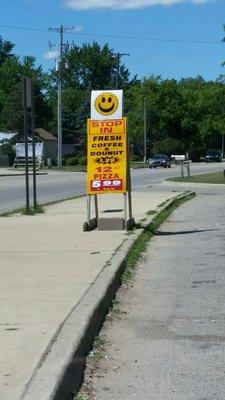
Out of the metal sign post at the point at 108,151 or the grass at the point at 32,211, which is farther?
the grass at the point at 32,211

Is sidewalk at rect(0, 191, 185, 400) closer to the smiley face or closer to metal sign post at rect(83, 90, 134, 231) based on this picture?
metal sign post at rect(83, 90, 134, 231)

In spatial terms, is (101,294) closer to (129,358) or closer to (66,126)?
(129,358)

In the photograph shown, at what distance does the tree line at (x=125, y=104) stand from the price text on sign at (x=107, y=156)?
90939 mm

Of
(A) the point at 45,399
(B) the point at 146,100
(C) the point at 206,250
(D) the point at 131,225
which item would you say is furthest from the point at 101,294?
(B) the point at 146,100

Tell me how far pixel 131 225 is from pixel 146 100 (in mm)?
104684

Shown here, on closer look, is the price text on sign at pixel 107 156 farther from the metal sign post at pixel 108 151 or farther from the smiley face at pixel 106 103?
the smiley face at pixel 106 103

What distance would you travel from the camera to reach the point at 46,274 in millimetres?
9297

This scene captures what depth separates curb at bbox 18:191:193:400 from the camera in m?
4.86

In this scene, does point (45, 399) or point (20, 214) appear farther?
point (20, 214)

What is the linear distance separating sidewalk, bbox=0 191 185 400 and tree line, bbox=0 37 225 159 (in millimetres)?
92612

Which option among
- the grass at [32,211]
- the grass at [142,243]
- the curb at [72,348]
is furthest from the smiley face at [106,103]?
the curb at [72,348]

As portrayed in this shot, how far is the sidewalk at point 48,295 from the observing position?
17.0 feet

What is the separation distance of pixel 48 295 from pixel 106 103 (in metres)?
7.01

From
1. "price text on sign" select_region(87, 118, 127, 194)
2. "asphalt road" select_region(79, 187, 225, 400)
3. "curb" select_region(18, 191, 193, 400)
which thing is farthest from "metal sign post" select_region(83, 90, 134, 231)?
"curb" select_region(18, 191, 193, 400)
